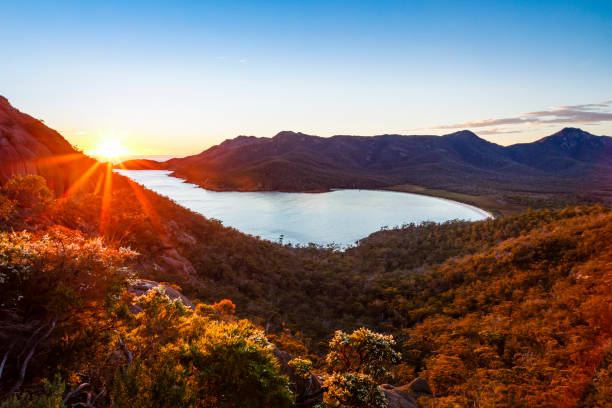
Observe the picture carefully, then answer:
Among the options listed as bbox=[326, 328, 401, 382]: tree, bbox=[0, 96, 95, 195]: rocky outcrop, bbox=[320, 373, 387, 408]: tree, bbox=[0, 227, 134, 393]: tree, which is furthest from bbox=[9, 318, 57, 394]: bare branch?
bbox=[0, 96, 95, 195]: rocky outcrop

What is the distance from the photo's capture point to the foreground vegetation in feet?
17.6

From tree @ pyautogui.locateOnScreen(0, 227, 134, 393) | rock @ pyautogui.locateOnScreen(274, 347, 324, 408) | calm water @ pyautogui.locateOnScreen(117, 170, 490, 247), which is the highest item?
tree @ pyautogui.locateOnScreen(0, 227, 134, 393)

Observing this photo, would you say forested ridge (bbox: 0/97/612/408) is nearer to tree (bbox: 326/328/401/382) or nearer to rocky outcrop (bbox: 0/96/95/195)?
tree (bbox: 326/328/401/382)

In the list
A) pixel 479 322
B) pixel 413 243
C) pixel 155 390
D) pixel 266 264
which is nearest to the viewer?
pixel 155 390

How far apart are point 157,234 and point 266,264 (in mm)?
9997

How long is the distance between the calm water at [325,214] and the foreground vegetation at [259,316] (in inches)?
1165

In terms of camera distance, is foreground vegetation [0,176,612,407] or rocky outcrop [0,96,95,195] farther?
rocky outcrop [0,96,95,195]

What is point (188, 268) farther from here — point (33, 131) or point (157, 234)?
point (33, 131)

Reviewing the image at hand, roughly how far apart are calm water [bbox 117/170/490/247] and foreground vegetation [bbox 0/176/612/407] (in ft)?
97.1

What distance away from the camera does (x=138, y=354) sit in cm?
636

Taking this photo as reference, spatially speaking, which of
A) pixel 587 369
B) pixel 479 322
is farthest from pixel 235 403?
pixel 479 322

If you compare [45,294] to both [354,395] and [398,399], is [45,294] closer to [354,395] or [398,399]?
[354,395]

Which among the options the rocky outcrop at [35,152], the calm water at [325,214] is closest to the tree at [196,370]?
the rocky outcrop at [35,152]

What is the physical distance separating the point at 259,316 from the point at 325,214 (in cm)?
6358
